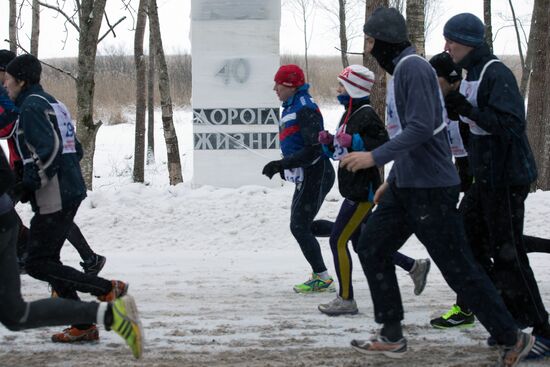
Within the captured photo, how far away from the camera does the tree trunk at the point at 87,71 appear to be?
40.3ft

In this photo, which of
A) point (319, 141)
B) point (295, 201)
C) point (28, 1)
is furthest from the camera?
point (28, 1)

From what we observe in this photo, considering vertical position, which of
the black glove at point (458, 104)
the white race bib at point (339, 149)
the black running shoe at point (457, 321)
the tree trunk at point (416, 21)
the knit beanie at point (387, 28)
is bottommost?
the black running shoe at point (457, 321)

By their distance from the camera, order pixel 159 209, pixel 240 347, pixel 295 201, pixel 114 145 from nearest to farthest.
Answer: pixel 240 347 → pixel 295 201 → pixel 159 209 → pixel 114 145

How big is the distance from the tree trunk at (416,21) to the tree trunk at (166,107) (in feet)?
19.4

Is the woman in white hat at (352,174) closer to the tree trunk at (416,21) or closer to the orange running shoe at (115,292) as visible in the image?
the orange running shoe at (115,292)

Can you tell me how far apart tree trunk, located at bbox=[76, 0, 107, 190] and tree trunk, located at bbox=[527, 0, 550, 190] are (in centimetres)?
748

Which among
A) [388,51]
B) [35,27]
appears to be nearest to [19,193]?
[388,51]

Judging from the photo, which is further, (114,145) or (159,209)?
(114,145)

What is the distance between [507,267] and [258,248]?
487 centimetres

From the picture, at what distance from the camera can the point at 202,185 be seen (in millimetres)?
12359

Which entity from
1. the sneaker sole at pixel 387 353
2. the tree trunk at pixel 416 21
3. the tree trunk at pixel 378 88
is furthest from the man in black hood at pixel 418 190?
the tree trunk at pixel 378 88

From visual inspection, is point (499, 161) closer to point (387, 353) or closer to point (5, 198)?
point (387, 353)

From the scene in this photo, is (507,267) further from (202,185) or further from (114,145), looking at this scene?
(114,145)

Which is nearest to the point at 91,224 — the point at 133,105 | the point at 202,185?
the point at 202,185
